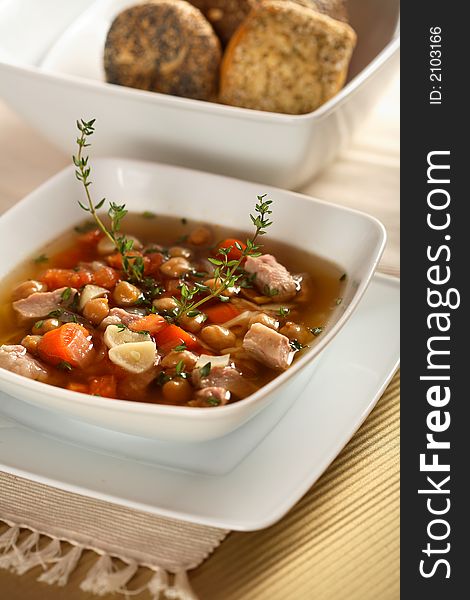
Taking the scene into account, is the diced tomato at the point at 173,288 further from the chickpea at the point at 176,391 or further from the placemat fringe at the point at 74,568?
the placemat fringe at the point at 74,568

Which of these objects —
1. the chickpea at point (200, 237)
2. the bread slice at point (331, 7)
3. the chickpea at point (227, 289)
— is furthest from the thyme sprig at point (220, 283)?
the bread slice at point (331, 7)

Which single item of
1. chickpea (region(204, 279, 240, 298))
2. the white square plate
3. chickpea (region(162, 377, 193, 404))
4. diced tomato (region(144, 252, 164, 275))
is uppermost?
diced tomato (region(144, 252, 164, 275))

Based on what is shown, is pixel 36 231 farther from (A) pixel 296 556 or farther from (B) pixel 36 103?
(A) pixel 296 556

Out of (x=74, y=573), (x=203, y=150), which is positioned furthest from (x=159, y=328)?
(x=203, y=150)

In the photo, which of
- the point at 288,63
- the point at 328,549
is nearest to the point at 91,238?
the point at 288,63

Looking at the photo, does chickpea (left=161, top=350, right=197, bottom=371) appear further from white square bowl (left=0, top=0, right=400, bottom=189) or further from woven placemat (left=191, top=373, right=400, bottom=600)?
white square bowl (left=0, top=0, right=400, bottom=189)

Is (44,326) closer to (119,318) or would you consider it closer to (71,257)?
(119,318)

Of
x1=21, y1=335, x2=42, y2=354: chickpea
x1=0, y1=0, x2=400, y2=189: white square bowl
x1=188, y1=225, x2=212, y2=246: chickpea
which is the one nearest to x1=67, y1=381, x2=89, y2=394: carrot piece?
x1=21, y1=335, x2=42, y2=354: chickpea
